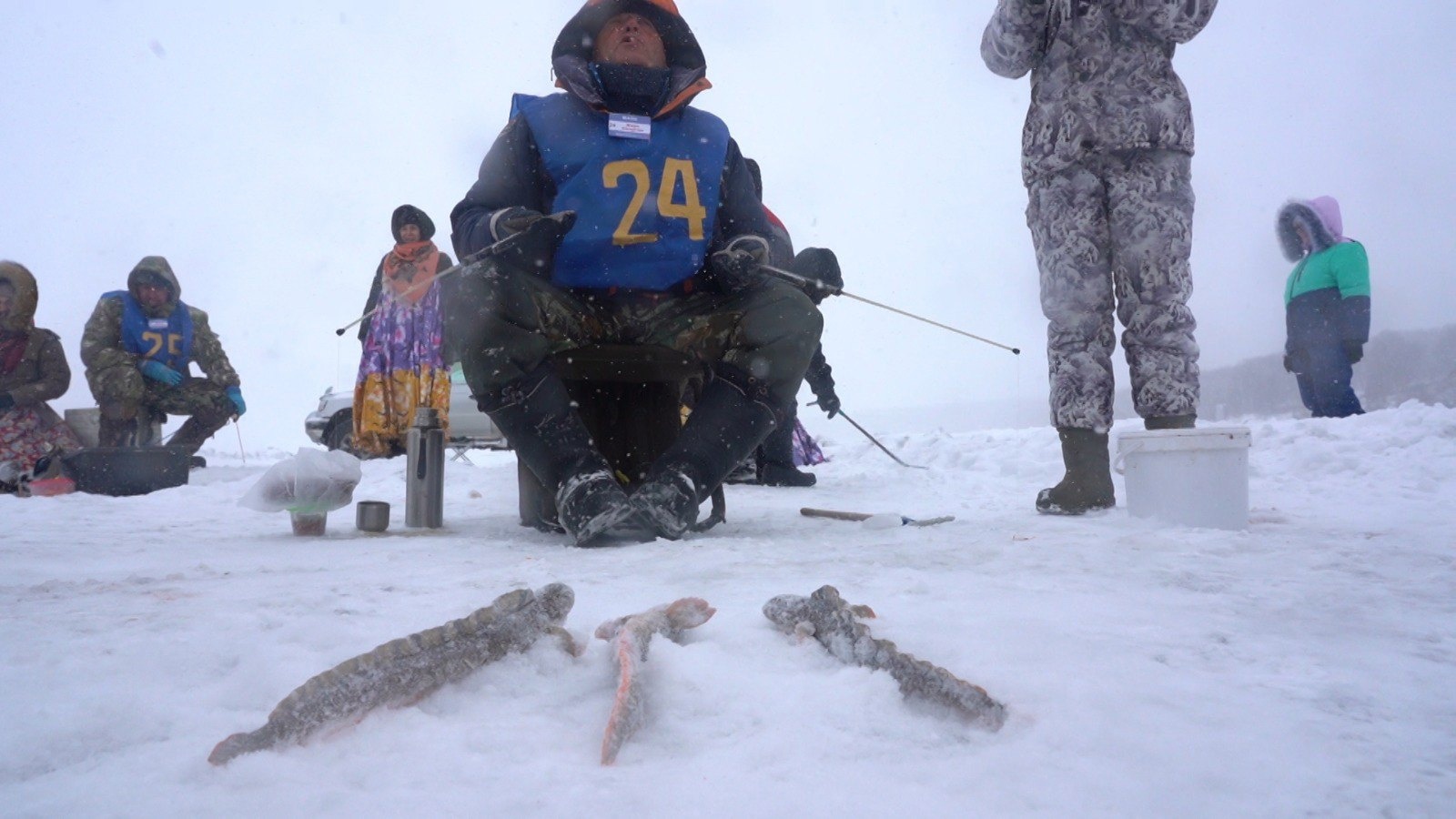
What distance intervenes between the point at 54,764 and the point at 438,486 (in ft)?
6.65

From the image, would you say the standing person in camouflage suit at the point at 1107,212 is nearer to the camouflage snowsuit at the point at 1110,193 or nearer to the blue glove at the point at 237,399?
Result: the camouflage snowsuit at the point at 1110,193

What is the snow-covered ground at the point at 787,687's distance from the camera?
0.62 metres

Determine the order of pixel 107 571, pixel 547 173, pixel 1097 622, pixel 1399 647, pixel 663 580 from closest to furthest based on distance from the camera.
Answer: pixel 1399 647 < pixel 1097 622 < pixel 663 580 < pixel 107 571 < pixel 547 173

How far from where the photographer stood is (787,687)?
0.84 meters

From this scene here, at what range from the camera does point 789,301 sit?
238 centimetres

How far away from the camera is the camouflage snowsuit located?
2.54m

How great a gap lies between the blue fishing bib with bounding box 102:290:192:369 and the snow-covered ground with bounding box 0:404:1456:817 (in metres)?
5.32

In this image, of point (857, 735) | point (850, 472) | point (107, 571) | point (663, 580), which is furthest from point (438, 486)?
point (850, 472)

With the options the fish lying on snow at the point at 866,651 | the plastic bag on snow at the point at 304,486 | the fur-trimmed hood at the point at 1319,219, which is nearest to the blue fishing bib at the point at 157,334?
the plastic bag on snow at the point at 304,486

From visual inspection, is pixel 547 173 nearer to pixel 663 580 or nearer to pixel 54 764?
pixel 663 580

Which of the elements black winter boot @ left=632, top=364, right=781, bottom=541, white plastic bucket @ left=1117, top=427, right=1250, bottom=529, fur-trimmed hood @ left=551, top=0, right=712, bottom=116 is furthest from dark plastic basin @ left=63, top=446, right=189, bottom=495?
white plastic bucket @ left=1117, top=427, right=1250, bottom=529

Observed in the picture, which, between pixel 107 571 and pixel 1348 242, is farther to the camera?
pixel 1348 242

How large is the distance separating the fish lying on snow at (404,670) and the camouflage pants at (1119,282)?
219cm

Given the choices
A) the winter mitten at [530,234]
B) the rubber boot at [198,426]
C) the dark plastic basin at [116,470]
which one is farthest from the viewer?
the rubber boot at [198,426]
